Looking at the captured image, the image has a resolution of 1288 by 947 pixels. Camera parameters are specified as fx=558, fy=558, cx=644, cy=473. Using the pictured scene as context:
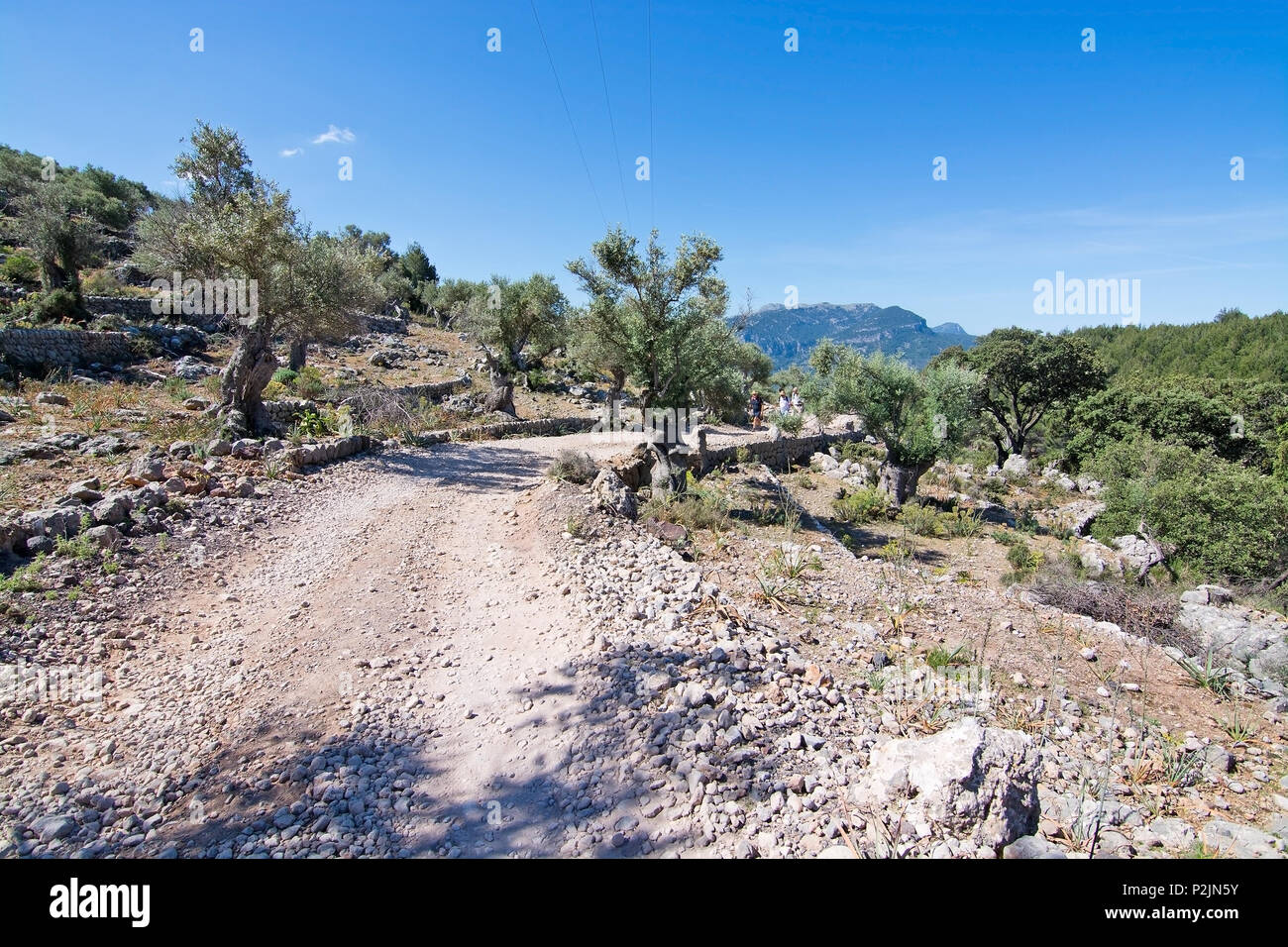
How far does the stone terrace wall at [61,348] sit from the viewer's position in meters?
16.8

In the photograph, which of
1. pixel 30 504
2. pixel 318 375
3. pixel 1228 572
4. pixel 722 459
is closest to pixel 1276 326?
pixel 1228 572

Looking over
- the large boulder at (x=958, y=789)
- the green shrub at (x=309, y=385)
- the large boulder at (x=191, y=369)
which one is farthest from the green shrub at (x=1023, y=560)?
the large boulder at (x=191, y=369)

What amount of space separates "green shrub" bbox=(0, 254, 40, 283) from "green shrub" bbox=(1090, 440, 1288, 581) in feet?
135

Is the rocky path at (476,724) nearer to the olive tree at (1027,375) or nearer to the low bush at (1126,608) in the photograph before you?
the low bush at (1126,608)

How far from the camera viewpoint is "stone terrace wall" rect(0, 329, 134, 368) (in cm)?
1678

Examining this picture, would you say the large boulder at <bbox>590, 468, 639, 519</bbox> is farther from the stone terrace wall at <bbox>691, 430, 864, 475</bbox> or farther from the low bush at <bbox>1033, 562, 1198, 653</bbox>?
the low bush at <bbox>1033, 562, 1198, 653</bbox>

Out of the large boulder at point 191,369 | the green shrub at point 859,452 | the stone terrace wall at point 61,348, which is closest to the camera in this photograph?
the stone terrace wall at point 61,348

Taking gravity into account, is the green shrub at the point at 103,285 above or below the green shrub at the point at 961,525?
above

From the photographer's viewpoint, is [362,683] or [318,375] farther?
[318,375]

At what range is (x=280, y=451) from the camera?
11.3m

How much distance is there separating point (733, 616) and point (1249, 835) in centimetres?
393

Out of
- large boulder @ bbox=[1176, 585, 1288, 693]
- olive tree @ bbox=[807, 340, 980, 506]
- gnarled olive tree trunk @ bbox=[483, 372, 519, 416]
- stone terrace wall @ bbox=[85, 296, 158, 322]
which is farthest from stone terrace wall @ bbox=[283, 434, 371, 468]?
stone terrace wall @ bbox=[85, 296, 158, 322]

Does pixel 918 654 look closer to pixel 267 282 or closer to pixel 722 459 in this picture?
pixel 722 459

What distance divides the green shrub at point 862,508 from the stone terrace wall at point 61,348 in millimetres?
24249
